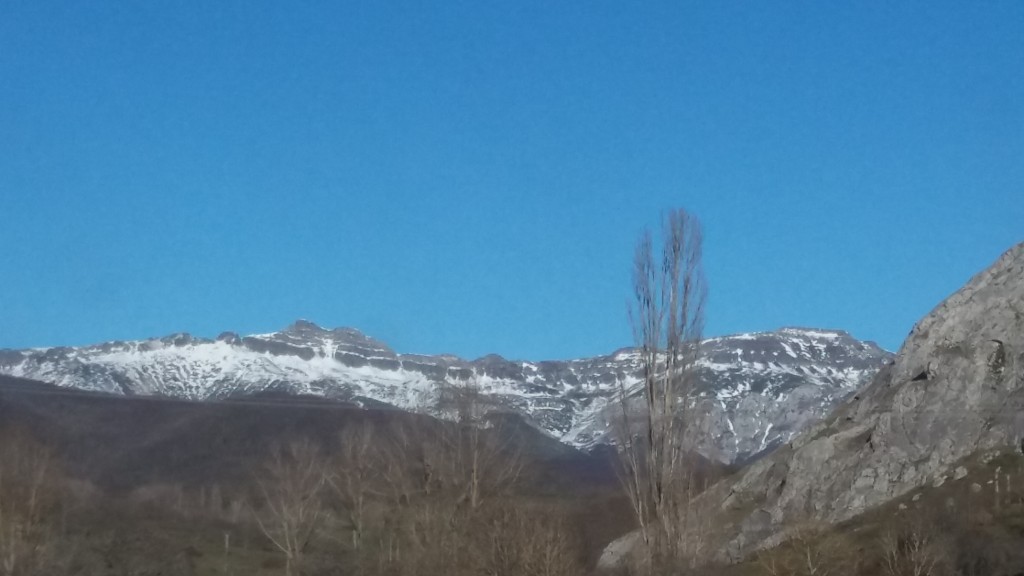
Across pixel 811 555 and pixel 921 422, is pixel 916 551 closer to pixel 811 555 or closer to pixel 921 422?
pixel 811 555

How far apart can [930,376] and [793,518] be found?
522 inches

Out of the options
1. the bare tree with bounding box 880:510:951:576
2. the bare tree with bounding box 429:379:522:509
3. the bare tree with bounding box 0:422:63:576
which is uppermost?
the bare tree with bounding box 429:379:522:509

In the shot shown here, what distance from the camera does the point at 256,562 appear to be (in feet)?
290

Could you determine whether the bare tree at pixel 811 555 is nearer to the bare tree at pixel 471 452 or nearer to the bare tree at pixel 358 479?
the bare tree at pixel 471 452

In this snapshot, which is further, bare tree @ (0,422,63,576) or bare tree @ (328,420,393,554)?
bare tree @ (328,420,393,554)

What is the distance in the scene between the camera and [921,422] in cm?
7575

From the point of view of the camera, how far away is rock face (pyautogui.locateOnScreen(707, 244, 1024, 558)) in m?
72.8

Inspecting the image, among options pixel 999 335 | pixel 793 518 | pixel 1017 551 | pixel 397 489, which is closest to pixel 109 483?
pixel 397 489

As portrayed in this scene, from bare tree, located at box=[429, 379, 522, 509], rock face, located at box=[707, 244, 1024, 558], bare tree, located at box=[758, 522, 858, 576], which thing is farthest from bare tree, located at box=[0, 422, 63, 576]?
rock face, located at box=[707, 244, 1024, 558]

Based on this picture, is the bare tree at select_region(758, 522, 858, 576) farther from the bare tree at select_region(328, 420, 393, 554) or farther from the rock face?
the bare tree at select_region(328, 420, 393, 554)

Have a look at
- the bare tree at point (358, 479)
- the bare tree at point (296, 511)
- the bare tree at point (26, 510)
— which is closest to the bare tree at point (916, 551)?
the bare tree at point (358, 479)

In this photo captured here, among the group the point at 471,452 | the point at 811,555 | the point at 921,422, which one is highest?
the point at 921,422

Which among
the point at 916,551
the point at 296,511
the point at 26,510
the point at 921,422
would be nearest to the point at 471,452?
the point at 296,511

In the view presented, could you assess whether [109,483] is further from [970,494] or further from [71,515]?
[970,494]
